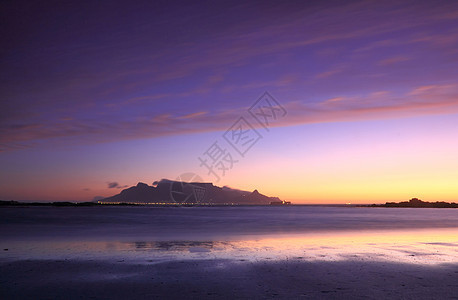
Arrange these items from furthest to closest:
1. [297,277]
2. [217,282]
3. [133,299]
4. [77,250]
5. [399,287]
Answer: [77,250] < [297,277] < [217,282] < [399,287] < [133,299]

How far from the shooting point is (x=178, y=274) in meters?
12.2

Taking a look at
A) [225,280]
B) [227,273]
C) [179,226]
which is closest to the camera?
[225,280]

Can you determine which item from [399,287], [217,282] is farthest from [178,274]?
[399,287]

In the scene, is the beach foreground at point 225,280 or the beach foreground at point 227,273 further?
the beach foreground at point 227,273

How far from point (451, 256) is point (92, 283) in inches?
573

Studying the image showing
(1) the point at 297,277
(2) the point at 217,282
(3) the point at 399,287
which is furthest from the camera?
(1) the point at 297,277

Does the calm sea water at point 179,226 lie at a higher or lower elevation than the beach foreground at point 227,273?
higher

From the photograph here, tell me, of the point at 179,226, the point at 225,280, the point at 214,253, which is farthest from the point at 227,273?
the point at 179,226

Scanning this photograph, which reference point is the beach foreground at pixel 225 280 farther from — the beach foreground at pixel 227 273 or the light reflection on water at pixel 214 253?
the light reflection on water at pixel 214 253

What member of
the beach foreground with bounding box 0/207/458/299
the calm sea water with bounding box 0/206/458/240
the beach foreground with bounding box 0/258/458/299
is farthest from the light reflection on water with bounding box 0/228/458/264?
the calm sea water with bounding box 0/206/458/240

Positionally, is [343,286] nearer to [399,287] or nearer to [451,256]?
[399,287]

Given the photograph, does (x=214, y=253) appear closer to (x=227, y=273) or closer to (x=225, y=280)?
(x=227, y=273)

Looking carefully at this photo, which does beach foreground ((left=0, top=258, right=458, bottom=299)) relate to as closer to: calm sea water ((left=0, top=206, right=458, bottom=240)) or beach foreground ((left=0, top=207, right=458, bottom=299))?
beach foreground ((left=0, top=207, right=458, bottom=299))

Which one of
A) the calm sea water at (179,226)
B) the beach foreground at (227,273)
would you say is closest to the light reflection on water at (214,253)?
the beach foreground at (227,273)
